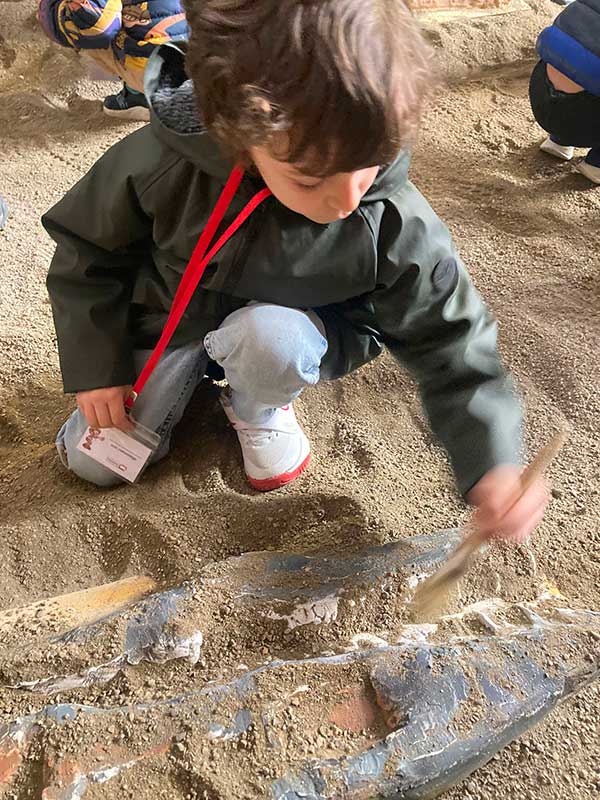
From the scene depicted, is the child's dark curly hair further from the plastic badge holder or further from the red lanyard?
the plastic badge holder

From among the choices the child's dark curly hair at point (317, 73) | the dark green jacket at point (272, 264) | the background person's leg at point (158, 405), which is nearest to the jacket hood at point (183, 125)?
the dark green jacket at point (272, 264)

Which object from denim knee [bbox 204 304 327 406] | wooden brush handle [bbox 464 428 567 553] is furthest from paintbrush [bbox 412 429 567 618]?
denim knee [bbox 204 304 327 406]

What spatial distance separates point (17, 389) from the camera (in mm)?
1496

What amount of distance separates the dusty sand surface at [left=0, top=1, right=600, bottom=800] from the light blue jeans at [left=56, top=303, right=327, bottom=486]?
0.07m

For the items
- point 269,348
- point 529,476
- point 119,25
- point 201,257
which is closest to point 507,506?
point 529,476

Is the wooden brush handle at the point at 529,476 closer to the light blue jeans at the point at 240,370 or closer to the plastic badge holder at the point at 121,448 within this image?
the light blue jeans at the point at 240,370

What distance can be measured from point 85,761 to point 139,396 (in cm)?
61

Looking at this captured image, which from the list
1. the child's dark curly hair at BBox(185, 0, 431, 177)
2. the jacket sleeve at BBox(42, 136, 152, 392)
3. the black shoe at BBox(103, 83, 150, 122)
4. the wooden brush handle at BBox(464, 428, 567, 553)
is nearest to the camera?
the child's dark curly hair at BBox(185, 0, 431, 177)

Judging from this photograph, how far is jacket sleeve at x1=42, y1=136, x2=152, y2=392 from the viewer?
1048 mm

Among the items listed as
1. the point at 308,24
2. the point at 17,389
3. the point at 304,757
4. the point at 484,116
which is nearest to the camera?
the point at 308,24

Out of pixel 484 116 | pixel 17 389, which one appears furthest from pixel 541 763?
pixel 484 116

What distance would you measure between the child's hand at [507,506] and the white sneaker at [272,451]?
0.38 metres

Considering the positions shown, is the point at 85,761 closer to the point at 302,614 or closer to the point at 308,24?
the point at 302,614

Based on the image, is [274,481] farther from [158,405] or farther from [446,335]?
[446,335]
